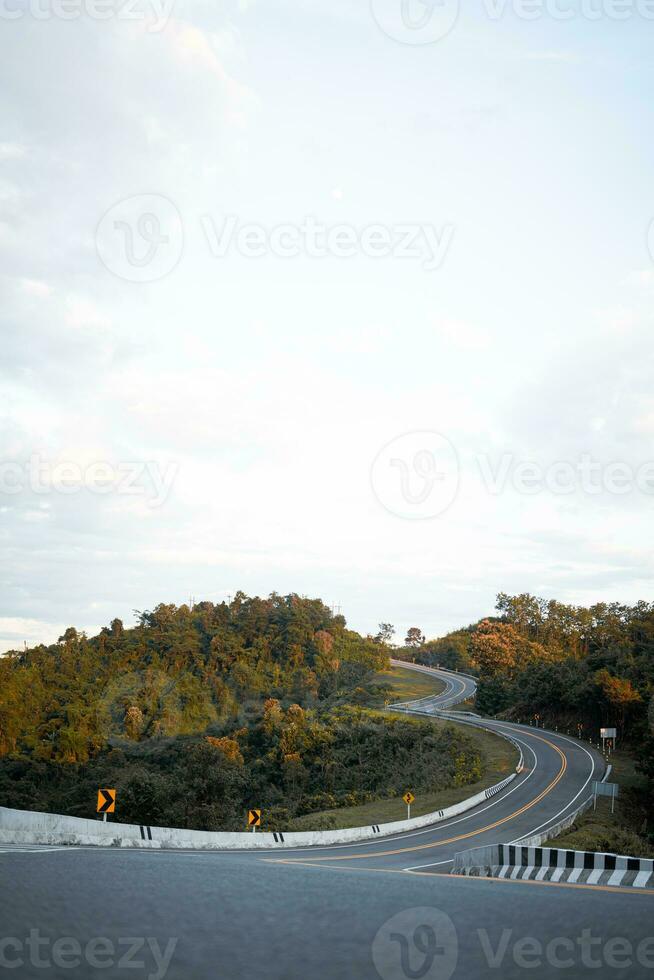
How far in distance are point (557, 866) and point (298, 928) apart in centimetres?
854

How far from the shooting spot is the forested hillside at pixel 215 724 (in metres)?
55.4

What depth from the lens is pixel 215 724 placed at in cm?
8338

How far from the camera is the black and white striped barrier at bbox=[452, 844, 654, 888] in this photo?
346 inches

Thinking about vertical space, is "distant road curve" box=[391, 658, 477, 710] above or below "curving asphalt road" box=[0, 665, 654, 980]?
below

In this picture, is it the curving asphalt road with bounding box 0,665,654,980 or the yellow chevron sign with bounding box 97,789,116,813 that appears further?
the yellow chevron sign with bounding box 97,789,116,813

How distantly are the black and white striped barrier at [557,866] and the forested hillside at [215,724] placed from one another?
31756mm

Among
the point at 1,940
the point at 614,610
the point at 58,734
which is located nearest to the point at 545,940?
the point at 1,940

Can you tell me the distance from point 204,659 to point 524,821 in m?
67.3

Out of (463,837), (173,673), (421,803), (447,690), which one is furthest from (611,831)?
(447,690)

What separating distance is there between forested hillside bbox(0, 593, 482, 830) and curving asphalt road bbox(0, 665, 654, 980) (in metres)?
40.7

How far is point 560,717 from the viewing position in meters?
78.9

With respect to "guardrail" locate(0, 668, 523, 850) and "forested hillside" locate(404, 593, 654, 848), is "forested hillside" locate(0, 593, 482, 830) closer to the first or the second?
"guardrail" locate(0, 668, 523, 850)

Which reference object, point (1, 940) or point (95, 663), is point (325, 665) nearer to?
point (95, 663)

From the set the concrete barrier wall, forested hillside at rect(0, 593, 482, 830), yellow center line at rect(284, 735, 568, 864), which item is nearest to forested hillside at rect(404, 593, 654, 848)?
yellow center line at rect(284, 735, 568, 864)
